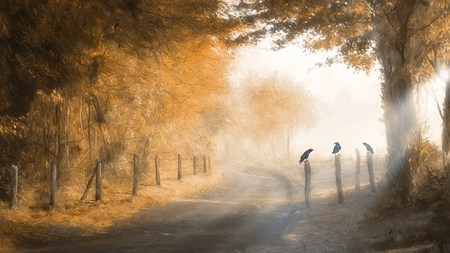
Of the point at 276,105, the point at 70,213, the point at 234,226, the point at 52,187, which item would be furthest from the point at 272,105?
the point at 234,226

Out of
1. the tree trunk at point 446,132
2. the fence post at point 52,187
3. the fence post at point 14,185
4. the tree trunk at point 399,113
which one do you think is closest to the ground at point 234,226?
the fence post at point 52,187

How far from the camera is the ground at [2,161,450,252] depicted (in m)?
8.84

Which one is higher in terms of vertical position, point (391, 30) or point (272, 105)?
point (272, 105)

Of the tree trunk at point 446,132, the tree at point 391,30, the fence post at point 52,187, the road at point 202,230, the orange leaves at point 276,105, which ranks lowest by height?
the road at point 202,230

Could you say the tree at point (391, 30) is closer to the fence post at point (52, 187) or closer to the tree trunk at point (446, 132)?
the tree trunk at point (446, 132)

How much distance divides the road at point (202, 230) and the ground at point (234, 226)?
2cm

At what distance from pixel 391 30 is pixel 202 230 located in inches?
266

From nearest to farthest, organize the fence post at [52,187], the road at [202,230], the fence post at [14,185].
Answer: the road at [202,230], the fence post at [14,185], the fence post at [52,187]

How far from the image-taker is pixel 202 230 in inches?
437

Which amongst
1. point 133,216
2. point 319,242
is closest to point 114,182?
point 133,216

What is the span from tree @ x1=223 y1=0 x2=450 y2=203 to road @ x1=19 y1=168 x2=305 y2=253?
3476 mm

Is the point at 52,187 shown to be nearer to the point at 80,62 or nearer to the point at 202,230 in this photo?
the point at 80,62

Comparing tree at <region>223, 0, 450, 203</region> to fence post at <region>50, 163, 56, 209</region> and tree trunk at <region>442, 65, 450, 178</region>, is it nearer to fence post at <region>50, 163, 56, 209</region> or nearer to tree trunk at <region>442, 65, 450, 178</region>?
tree trunk at <region>442, 65, 450, 178</region>

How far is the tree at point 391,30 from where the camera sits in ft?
34.6
